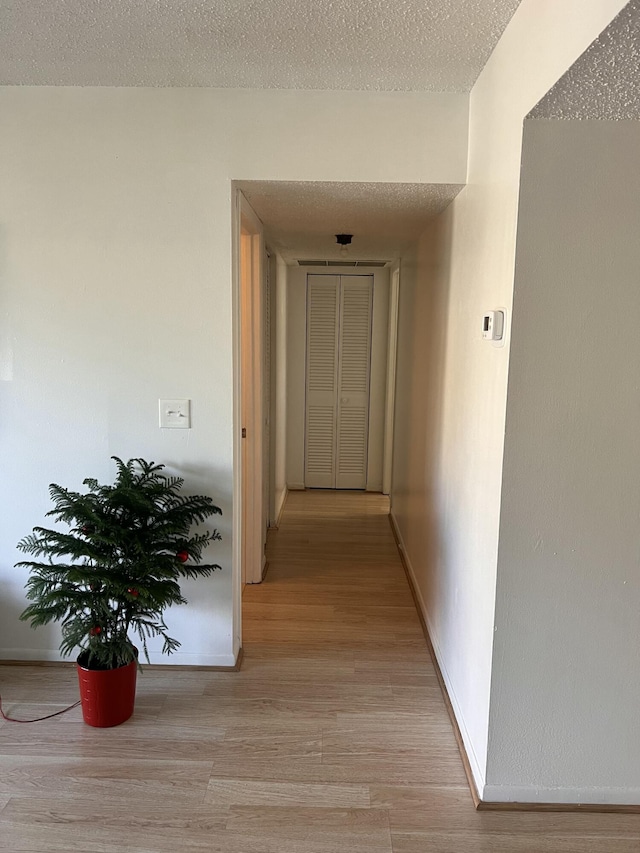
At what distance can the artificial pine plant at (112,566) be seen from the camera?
209 centimetres

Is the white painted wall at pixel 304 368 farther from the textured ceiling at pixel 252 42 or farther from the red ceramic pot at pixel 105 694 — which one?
the red ceramic pot at pixel 105 694

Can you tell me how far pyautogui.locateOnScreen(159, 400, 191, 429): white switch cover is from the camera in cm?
246

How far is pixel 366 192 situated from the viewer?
7.94ft

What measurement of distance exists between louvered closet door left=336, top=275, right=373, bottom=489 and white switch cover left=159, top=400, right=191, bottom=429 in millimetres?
3226

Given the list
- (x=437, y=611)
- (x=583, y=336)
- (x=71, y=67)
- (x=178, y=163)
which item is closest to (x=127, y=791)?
(x=437, y=611)

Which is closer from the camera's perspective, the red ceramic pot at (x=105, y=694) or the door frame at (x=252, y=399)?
the red ceramic pot at (x=105, y=694)

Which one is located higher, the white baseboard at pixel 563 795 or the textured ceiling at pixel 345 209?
the textured ceiling at pixel 345 209

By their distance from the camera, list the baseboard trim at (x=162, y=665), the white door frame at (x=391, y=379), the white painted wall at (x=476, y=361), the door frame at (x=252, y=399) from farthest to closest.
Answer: the white door frame at (x=391, y=379), the door frame at (x=252, y=399), the baseboard trim at (x=162, y=665), the white painted wall at (x=476, y=361)

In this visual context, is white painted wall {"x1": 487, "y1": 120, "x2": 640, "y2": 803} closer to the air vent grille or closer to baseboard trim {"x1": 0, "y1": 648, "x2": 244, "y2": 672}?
baseboard trim {"x1": 0, "y1": 648, "x2": 244, "y2": 672}

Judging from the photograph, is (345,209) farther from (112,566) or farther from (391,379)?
(391,379)

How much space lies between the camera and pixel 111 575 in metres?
2.06

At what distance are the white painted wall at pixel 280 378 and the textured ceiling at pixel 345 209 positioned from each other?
33.5 inches

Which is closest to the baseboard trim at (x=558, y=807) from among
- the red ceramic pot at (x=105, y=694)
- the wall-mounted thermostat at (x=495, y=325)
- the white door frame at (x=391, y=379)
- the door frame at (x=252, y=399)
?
the red ceramic pot at (x=105, y=694)

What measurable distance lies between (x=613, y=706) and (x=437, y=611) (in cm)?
97
